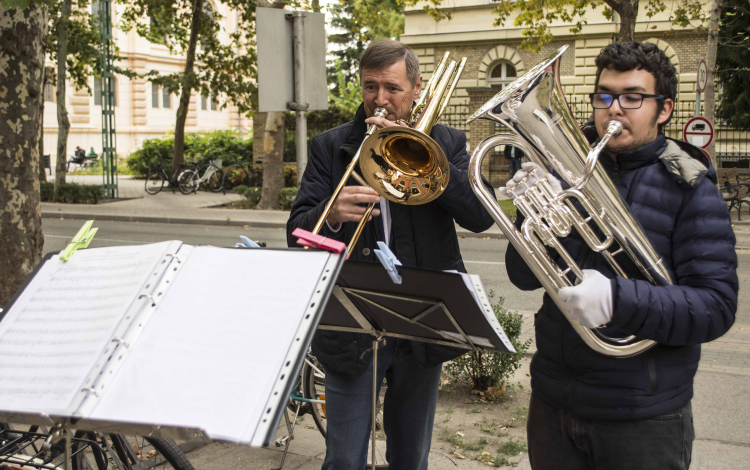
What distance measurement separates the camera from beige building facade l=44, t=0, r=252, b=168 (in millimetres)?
37656

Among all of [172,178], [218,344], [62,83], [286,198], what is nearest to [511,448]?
[218,344]

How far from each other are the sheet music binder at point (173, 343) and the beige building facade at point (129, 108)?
37.3 m

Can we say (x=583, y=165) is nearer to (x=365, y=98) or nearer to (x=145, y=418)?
(x=365, y=98)

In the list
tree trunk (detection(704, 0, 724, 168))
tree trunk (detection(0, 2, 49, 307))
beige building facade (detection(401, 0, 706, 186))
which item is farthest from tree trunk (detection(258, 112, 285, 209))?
tree trunk (detection(0, 2, 49, 307))

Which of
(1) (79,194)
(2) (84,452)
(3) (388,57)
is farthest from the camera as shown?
(1) (79,194)

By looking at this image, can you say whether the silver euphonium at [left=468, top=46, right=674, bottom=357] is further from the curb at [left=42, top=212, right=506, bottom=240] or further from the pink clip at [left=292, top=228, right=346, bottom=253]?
the curb at [left=42, top=212, right=506, bottom=240]

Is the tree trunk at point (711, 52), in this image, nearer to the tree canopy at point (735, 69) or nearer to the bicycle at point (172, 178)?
the tree canopy at point (735, 69)

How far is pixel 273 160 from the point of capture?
1558 cm

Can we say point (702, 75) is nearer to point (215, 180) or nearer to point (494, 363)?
point (494, 363)

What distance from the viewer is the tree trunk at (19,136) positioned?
412cm

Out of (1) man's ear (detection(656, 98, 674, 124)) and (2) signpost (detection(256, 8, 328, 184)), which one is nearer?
(1) man's ear (detection(656, 98, 674, 124))

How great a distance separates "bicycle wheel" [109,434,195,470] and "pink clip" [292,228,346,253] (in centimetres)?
112

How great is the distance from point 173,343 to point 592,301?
1031 mm

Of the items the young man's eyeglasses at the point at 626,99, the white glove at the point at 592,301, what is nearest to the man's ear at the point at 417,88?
the young man's eyeglasses at the point at 626,99
